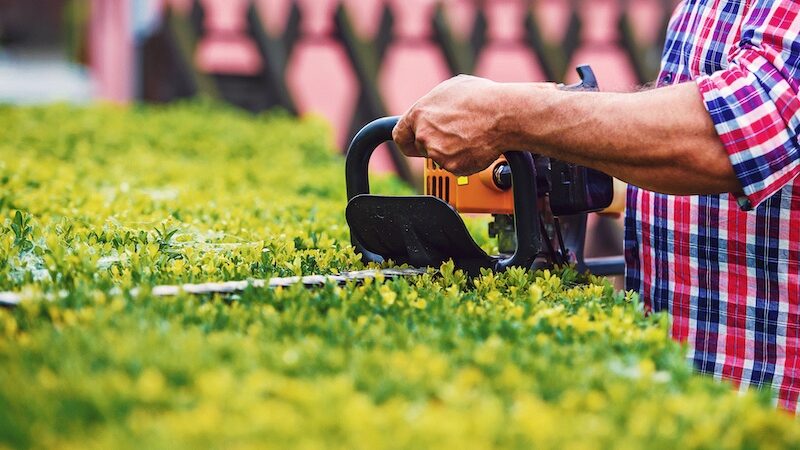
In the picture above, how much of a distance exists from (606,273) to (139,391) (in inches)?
Answer: 78.7

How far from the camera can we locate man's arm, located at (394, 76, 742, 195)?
1.90m

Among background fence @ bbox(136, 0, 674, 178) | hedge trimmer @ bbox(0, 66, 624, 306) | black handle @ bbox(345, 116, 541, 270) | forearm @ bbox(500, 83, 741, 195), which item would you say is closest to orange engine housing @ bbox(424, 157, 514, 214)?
hedge trimmer @ bbox(0, 66, 624, 306)

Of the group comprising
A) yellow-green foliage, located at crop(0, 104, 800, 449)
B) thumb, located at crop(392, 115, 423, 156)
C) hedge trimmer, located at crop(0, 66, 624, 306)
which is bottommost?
yellow-green foliage, located at crop(0, 104, 800, 449)

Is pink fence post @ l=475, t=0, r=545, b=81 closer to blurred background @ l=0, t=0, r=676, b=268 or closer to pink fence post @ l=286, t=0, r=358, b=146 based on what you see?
blurred background @ l=0, t=0, r=676, b=268

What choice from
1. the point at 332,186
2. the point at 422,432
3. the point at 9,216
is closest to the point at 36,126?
the point at 332,186

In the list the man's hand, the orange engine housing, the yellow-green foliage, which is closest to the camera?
the yellow-green foliage

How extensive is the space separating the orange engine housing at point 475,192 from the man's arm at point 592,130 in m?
0.20

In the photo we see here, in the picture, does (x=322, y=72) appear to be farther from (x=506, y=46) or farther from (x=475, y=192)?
(x=475, y=192)

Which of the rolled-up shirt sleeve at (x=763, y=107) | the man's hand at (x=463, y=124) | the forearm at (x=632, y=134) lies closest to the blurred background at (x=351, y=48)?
the man's hand at (x=463, y=124)

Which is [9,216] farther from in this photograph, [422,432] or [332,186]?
[422,432]

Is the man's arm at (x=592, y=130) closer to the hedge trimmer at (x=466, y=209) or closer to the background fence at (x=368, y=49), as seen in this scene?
the hedge trimmer at (x=466, y=209)

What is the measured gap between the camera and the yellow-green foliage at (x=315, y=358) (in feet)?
3.60

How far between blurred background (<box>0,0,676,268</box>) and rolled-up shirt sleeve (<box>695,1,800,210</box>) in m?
6.31

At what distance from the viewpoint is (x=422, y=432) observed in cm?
108
